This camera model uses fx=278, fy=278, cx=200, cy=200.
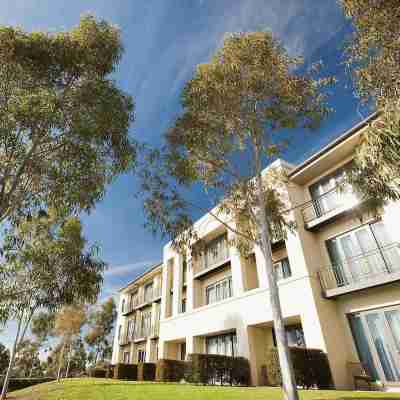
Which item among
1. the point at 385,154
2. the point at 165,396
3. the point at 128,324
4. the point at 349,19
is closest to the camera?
the point at 385,154

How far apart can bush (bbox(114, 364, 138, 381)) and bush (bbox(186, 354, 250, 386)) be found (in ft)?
28.5

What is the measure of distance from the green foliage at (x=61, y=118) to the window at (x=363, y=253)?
Result: 34.0ft

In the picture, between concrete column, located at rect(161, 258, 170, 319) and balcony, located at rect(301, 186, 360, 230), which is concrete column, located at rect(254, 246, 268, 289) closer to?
balcony, located at rect(301, 186, 360, 230)

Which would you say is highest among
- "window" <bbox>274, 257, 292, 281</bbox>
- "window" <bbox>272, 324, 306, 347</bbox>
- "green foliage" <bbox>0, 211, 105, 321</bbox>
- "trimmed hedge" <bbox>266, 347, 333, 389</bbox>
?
"window" <bbox>274, 257, 292, 281</bbox>

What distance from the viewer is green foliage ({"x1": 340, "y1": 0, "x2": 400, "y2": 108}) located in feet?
21.6

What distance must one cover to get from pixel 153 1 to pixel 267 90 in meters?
6.64

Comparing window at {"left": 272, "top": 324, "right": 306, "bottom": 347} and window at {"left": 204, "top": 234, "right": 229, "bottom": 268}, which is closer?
window at {"left": 272, "top": 324, "right": 306, "bottom": 347}

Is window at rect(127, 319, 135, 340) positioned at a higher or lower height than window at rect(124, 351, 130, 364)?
higher

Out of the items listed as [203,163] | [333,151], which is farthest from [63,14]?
[333,151]

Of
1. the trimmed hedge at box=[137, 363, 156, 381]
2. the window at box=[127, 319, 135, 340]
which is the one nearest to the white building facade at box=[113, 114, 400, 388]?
the trimmed hedge at box=[137, 363, 156, 381]

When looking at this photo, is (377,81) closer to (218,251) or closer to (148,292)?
(218,251)

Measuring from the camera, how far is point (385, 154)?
5.60 metres

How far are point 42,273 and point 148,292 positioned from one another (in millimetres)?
20869

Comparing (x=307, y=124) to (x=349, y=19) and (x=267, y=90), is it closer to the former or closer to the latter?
(x=267, y=90)
